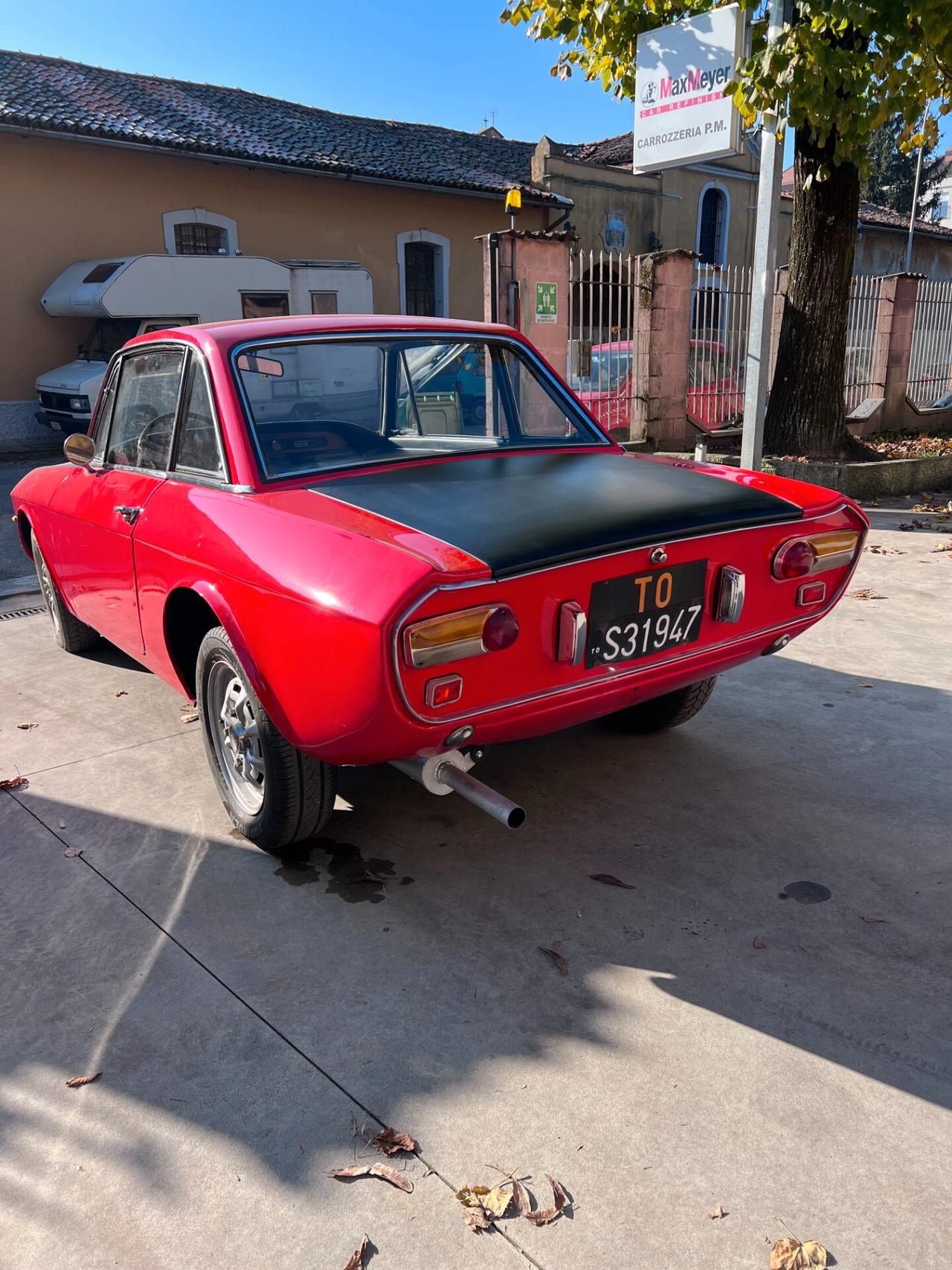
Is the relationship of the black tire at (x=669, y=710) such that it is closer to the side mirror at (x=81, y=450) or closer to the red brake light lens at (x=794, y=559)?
the red brake light lens at (x=794, y=559)

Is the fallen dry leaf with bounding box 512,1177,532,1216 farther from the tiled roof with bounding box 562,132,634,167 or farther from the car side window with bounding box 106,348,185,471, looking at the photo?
the tiled roof with bounding box 562,132,634,167

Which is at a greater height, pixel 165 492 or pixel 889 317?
pixel 889 317

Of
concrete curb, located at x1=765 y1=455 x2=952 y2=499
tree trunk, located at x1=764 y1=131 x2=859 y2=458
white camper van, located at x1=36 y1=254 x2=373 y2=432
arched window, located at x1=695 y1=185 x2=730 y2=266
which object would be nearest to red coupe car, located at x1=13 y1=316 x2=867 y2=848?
concrete curb, located at x1=765 y1=455 x2=952 y2=499

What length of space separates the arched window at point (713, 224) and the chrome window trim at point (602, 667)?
3044cm

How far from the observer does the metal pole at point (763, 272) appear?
7.68 metres

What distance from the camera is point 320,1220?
1.91 m

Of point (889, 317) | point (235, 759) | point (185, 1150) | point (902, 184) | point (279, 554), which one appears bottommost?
point (185, 1150)

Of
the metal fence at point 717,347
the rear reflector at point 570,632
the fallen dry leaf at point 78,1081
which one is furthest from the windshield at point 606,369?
the fallen dry leaf at point 78,1081

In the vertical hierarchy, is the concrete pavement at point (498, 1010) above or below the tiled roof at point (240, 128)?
below

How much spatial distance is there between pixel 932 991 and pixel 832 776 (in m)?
1.30

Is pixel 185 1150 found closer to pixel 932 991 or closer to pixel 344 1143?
pixel 344 1143

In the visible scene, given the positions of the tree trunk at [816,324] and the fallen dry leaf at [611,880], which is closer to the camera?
the fallen dry leaf at [611,880]

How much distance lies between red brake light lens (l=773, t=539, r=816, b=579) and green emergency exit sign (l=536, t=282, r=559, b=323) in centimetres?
865

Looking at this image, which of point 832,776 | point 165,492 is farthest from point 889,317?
point 165,492
